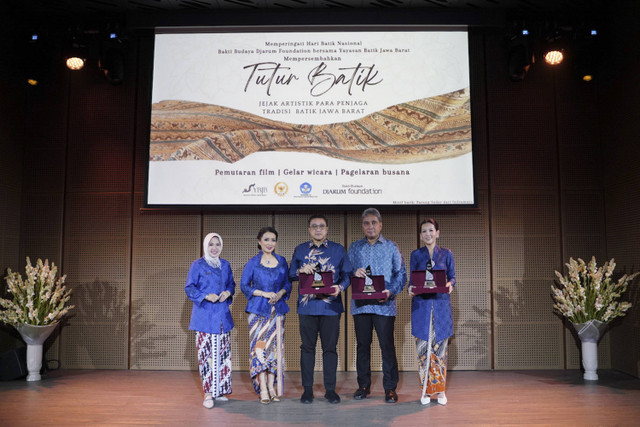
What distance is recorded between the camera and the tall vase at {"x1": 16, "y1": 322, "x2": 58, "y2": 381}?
14.4 feet

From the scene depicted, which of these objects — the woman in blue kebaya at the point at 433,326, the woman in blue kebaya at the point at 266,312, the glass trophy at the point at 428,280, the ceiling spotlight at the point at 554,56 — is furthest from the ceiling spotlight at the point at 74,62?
the ceiling spotlight at the point at 554,56

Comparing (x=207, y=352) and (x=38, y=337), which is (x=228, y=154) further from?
(x=38, y=337)

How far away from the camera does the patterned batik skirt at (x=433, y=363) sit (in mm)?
3686

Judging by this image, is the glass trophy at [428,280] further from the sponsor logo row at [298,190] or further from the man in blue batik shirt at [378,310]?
the sponsor logo row at [298,190]

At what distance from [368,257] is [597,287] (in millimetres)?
2297

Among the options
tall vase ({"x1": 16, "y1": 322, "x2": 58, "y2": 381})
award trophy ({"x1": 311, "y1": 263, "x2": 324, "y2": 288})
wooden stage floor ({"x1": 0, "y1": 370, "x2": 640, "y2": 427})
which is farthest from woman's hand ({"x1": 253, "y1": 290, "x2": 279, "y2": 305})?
tall vase ({"x1": 16, "y1": 322, "x2": 58, "y2": 381})

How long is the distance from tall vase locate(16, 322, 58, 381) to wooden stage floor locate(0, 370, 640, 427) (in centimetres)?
12

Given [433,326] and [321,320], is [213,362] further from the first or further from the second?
[433,326]

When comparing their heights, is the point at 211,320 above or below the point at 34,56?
below

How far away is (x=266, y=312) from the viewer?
3.73m

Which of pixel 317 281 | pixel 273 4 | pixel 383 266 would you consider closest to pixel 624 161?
pixel 383 266

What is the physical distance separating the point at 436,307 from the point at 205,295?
6.01 ft

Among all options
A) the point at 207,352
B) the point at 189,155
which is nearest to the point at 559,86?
the point at 189,155

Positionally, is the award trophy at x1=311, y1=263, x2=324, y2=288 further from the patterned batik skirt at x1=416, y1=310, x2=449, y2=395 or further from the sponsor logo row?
the sponsor logo row
